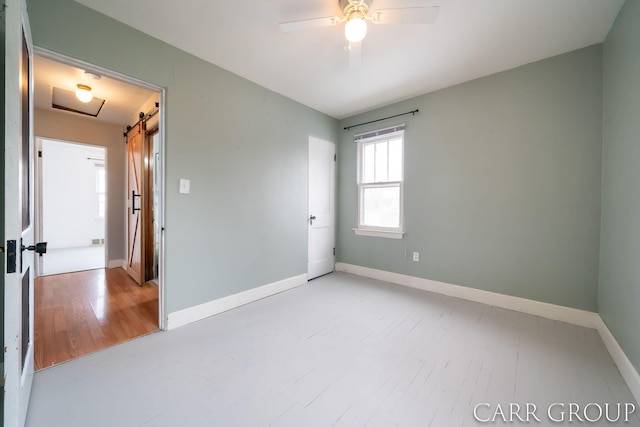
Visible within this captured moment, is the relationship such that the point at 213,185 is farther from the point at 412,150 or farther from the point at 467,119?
the point at 467,119

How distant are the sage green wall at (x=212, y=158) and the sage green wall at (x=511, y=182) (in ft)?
5.40

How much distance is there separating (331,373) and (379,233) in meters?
2.35

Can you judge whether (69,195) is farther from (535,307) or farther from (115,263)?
(535,307)

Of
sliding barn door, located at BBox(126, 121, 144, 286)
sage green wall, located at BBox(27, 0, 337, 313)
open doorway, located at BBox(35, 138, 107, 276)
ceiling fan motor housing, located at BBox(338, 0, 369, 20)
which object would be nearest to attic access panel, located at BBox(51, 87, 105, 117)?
sliding barn door, located at BBox(126, 121, 144, 286)

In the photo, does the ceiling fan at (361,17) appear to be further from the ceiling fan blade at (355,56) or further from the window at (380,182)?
the window at (380,182)

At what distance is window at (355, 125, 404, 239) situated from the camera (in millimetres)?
3594

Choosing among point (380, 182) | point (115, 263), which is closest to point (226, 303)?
point (380, 182)

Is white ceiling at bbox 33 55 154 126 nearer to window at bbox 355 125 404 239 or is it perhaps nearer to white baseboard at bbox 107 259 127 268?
white baseboard at bbox 107 259 127 268

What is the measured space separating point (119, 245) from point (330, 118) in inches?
171

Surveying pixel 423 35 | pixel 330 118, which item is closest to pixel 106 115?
pixel 330 118

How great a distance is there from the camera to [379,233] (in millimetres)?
3756

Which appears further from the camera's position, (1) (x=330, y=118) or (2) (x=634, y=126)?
(1) (x=330, y=118)

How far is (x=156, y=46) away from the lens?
2.20m

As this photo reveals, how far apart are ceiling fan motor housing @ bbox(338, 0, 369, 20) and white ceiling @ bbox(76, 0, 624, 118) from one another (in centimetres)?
12
